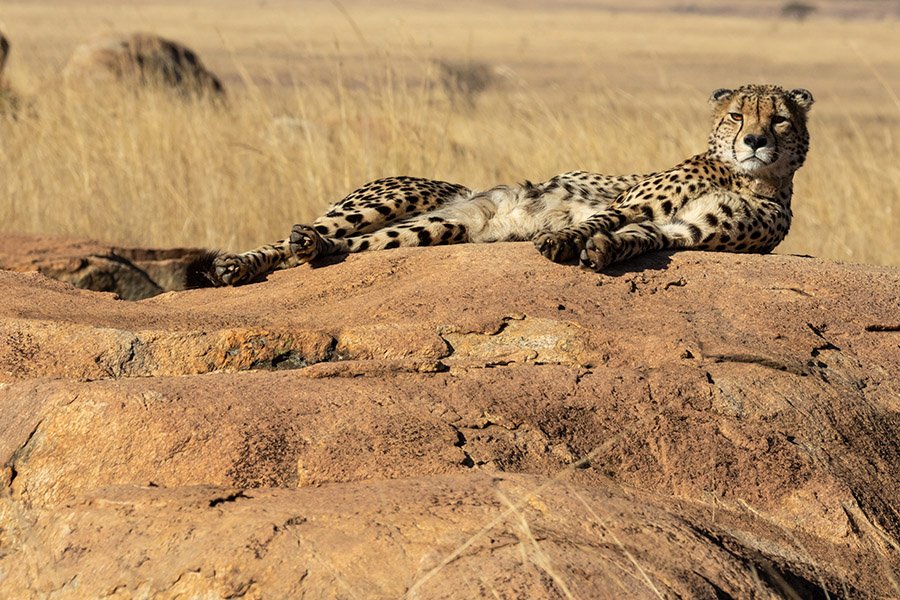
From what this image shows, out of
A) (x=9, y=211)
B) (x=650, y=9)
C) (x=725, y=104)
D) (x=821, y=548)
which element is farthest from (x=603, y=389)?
(x=650, y=9)

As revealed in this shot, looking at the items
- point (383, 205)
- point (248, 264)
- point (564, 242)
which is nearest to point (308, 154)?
point (383, 205)

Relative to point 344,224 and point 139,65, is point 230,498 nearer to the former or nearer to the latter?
point 344,224

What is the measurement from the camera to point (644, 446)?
316cm

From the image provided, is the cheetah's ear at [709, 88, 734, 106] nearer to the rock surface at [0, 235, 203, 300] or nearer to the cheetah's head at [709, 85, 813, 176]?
the cheetah's head at [709, 85, 813, 176]

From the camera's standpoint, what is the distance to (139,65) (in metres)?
12.3

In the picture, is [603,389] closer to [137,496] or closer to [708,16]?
[137,496]

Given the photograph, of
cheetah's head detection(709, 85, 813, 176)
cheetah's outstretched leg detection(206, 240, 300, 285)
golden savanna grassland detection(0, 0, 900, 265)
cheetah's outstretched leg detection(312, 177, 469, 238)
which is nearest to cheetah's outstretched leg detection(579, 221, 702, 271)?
cheetah's head detection(709, 85, 813, 176)

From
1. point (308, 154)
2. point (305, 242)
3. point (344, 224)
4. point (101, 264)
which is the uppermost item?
point (305, 242)

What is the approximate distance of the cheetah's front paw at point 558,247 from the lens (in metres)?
4.39

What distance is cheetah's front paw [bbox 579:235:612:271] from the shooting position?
14.0ft

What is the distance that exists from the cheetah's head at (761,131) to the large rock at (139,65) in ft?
20.2

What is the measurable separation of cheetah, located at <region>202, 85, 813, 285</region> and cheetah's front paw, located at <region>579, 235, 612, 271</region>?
271 mm

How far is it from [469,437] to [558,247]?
1.48 m

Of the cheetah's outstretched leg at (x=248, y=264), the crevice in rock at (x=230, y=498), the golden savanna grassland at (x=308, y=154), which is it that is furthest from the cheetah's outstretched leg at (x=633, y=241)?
the golden savanna grassland at (x=308, y=154)
